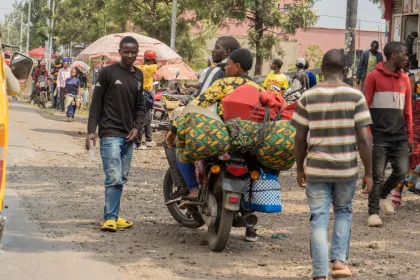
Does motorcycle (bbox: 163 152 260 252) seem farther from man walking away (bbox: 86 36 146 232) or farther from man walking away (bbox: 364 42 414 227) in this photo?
man walking away (bbox: 364 42 414 227)

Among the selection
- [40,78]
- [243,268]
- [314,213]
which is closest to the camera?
[314,213]

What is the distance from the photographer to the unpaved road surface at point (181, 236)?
24.8 feet

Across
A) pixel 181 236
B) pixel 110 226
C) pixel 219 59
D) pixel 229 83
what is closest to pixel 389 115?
pixel 219 59

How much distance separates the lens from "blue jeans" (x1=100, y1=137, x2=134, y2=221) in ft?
29.6

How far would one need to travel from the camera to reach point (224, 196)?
7.94 meters

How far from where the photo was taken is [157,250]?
8.23 meters

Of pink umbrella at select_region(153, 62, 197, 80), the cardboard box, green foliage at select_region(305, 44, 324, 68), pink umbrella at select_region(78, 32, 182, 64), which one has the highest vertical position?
green foliage at select_region(305, 44, 324, 68)

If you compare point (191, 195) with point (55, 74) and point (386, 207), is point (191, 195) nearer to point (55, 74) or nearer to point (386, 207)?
point (386, 207)

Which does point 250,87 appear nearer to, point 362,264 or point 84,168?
point 362,264

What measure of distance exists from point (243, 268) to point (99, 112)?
2.45 metres

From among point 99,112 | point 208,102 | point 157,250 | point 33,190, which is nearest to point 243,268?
point 157,250

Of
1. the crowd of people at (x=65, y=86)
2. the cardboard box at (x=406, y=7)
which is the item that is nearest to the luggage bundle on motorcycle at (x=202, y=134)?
the cardboard box at (x=406, y=7)

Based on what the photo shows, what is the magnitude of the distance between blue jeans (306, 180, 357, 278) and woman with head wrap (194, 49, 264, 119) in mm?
1819

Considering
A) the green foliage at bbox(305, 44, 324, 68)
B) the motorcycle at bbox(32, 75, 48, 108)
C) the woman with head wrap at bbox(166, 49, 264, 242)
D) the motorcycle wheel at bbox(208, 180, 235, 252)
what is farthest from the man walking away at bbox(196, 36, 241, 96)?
the green foliage at bbox(305, 44, 324, 68)
